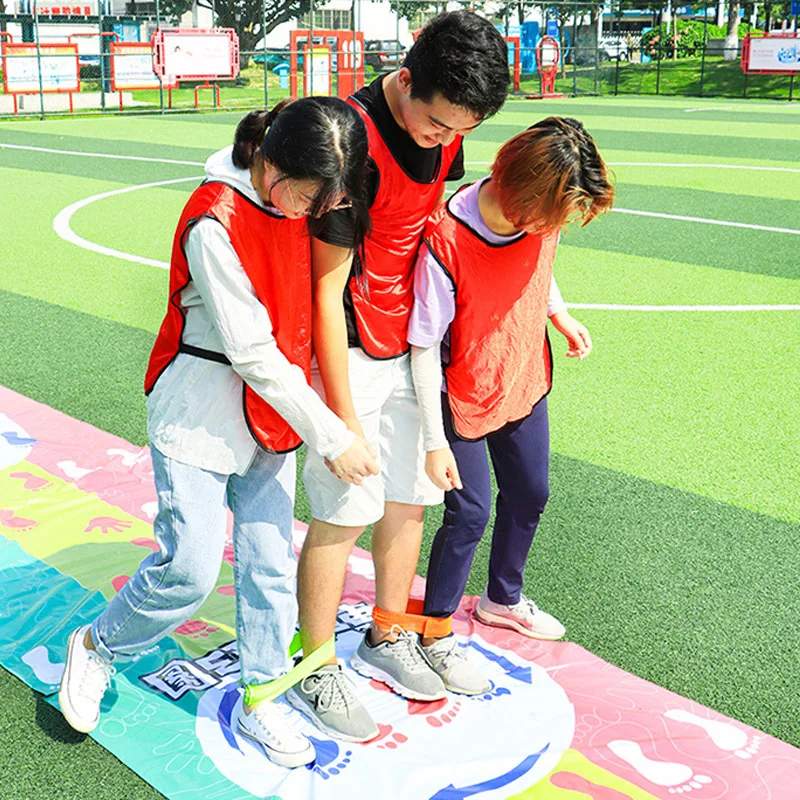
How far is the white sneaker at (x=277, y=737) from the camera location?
2697 millimetres

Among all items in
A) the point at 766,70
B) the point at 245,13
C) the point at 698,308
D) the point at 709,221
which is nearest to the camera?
the point at 698,308

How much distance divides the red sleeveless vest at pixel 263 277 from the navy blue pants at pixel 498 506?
0.57 m

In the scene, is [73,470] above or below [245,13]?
below

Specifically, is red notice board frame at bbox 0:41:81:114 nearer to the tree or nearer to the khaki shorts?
the tree

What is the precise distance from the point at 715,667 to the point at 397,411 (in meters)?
1.22

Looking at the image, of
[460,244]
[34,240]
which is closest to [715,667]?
[460,244]

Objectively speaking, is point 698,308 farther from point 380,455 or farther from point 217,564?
point 217,564

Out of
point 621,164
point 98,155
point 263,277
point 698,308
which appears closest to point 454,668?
point 263,277

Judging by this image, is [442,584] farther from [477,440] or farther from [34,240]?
[34,240]

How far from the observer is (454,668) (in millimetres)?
3047

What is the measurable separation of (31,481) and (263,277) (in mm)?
2397

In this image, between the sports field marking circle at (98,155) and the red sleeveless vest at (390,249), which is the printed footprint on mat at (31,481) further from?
the sports field marking circle at (98,155)

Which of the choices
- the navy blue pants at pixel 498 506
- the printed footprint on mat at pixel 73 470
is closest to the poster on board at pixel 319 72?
the printed footprint on mat at pixel 73 470

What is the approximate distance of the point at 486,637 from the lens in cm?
335
